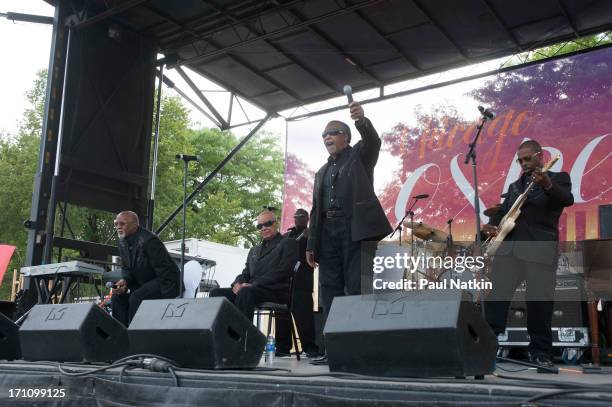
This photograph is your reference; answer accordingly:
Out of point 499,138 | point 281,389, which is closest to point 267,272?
point 281,389

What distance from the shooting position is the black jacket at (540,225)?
418cm

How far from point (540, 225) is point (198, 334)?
2.52 m

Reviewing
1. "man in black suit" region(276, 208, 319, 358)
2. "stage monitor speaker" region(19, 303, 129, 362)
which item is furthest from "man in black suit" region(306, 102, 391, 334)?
"man in black suit" region(276, 208, 319, 358)

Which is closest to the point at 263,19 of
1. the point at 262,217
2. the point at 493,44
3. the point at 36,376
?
the point at 493,44

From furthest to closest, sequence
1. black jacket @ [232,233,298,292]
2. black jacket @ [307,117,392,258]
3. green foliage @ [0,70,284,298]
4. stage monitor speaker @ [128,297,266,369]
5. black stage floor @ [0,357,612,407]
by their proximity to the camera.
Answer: green foliage @ [0,70,284,298] → black jacket @ [232,233,298,292] → black jacket @ [307,117,392,258] → stage monitor speaker @ [128,297,266,369] → black stage floor @ [0,357,612,407]

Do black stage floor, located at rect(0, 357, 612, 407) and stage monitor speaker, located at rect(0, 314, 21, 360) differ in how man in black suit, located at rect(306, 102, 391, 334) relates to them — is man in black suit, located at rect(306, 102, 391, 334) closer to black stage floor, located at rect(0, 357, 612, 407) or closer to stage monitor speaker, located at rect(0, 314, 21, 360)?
black stage floor, located at rect(0, 357, 612, 407)

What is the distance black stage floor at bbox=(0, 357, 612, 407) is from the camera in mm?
1983

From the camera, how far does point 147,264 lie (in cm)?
591

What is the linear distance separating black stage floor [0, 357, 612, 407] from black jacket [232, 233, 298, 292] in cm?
248

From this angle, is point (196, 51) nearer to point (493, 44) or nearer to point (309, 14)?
point (309, 14)

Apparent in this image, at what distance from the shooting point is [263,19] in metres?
9.38

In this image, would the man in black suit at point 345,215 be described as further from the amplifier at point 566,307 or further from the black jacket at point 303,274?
the amplifier at point 566,307

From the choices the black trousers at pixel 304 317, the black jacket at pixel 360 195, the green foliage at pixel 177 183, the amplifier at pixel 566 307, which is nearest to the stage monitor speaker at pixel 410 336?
the black jacket at pixel 360 195

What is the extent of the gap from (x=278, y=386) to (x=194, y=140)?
26.3 metres
